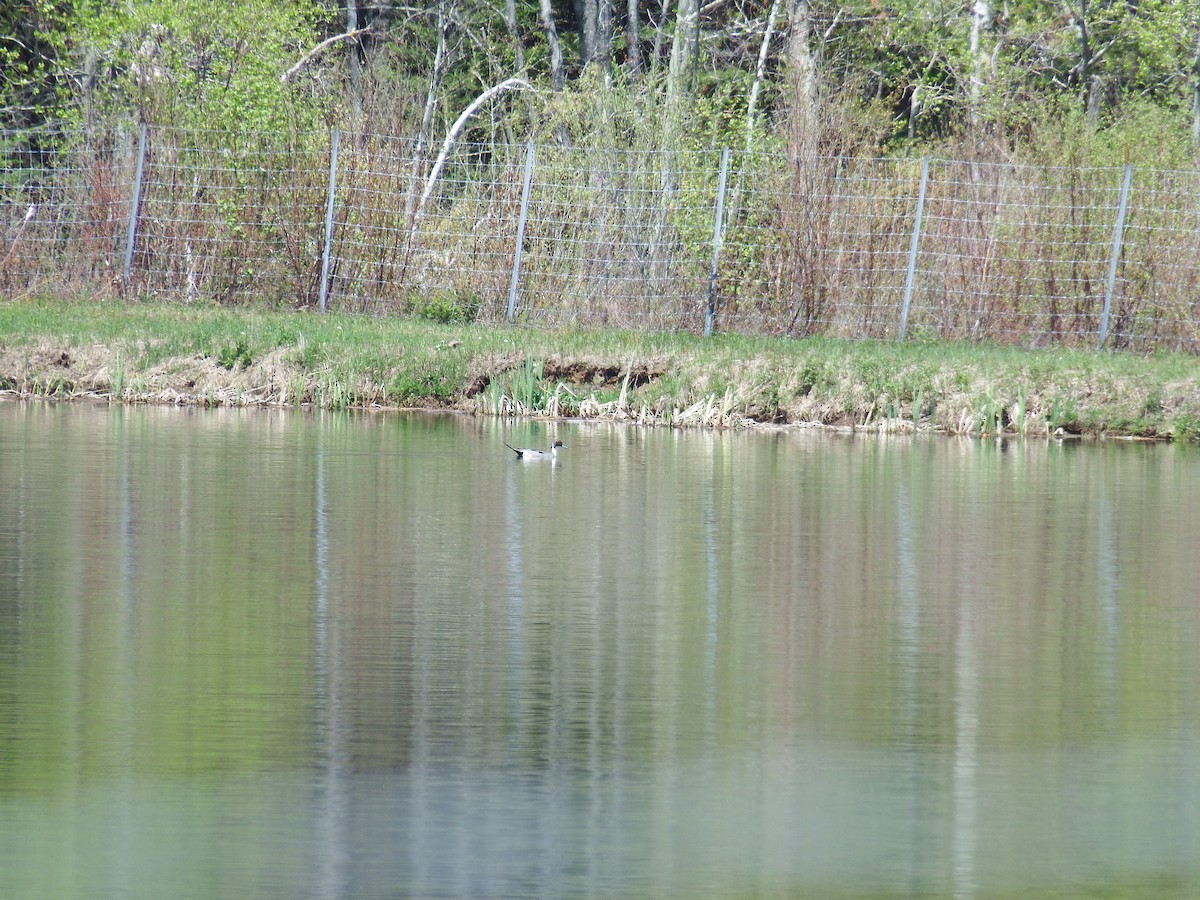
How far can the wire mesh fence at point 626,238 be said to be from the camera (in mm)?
21172

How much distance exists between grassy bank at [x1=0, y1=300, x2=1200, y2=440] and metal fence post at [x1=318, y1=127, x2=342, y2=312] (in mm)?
3427

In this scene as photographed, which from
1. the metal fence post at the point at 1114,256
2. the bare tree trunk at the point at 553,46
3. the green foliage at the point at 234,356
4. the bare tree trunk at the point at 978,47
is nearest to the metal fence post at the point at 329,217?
the green foliage at the point at 234,356

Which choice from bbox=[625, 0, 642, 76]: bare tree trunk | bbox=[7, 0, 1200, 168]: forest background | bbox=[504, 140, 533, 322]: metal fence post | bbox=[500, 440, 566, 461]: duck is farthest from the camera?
bbox=[625, 0, 642, 76]: bare tree trunk

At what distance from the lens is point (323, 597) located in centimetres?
854

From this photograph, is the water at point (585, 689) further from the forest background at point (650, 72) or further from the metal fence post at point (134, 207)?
the forest background at point (650, 72)

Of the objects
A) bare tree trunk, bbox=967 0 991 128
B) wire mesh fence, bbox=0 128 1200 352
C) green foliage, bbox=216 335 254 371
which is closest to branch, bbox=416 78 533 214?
wire mesh fence, bbox=0 128 1200 352

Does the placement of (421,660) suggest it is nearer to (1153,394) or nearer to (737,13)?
(1153,394)

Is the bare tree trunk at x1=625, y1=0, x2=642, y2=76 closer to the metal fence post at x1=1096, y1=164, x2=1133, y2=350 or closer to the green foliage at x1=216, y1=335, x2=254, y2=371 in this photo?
the metal fence post at x1=1096, y1=164, x2=1133, y2=350

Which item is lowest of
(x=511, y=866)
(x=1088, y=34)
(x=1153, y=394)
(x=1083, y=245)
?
(x=511, y=866)

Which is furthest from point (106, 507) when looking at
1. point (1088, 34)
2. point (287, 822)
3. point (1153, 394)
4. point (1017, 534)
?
point (1088, 34)

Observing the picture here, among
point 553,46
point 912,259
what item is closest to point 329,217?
point 912,259

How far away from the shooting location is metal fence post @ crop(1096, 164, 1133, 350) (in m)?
20.9

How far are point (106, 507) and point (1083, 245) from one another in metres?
13.2

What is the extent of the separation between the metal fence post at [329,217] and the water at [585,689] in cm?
946
